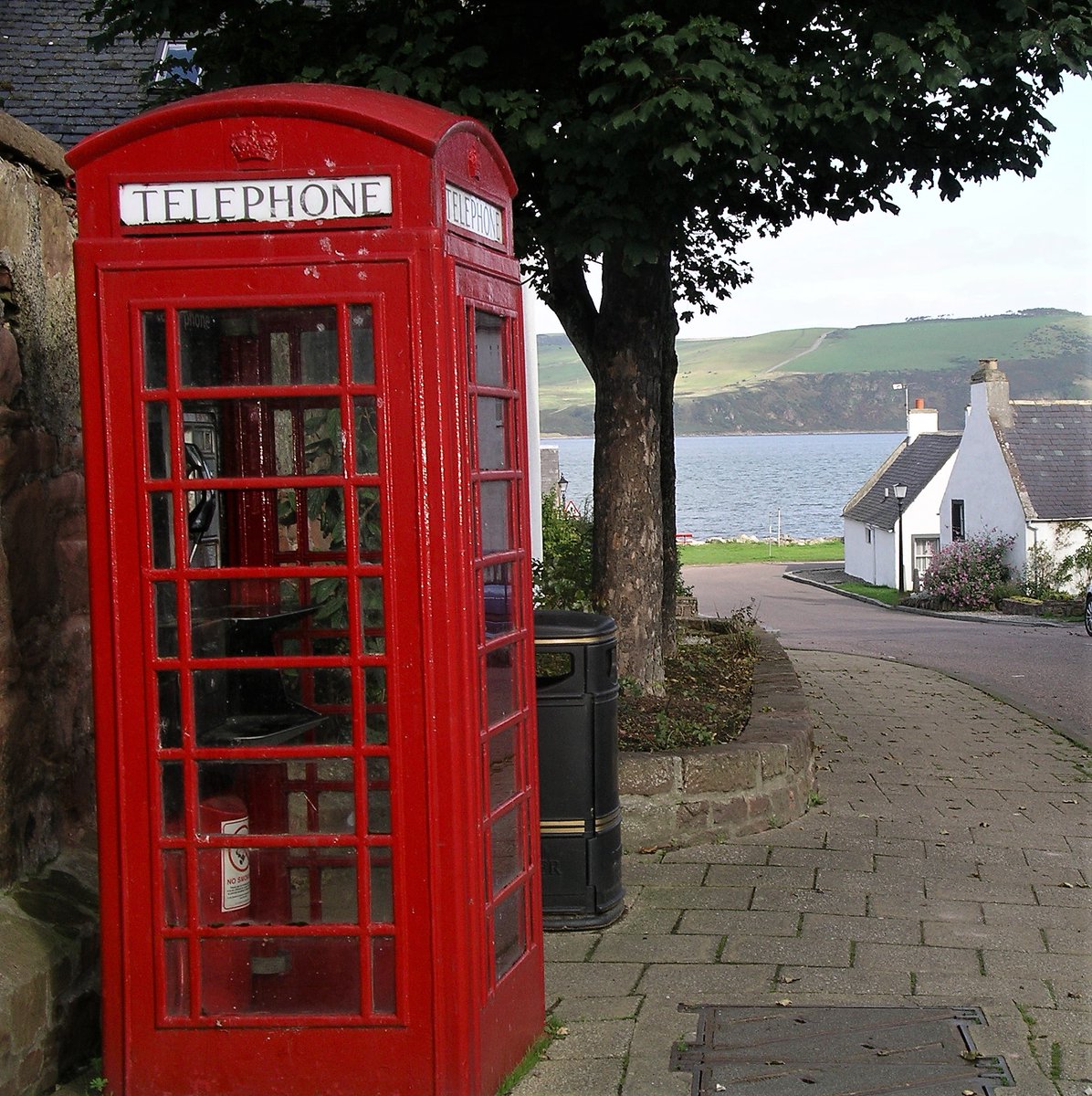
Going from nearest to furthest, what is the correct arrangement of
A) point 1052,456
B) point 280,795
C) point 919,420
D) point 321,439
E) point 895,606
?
point 321,439 < point 280,795 < point 895,606 < point 1052,456 < point 919,420

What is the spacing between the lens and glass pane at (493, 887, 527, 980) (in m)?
4.16

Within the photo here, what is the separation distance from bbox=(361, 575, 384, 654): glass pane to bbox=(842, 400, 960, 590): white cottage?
44990 millimetres

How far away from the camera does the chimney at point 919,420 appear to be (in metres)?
56.3

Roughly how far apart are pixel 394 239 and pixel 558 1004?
9.00ft

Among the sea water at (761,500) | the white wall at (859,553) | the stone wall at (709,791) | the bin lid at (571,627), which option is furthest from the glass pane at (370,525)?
the sea water at (761,500)

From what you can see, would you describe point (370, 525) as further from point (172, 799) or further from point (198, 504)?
point (172, 799)

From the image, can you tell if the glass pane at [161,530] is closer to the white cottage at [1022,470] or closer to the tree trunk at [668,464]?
the tree trunk at [668,464]

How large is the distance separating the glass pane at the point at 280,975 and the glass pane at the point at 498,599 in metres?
0.97

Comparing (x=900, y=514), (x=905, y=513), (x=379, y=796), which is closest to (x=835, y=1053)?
(x=379, y=796)

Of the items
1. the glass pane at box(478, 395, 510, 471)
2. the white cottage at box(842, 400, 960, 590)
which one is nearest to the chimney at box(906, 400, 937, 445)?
the white cottage at box(842, 400, 960, 590)

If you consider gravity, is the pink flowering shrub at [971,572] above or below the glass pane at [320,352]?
below

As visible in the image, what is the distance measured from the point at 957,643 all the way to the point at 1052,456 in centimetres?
2157

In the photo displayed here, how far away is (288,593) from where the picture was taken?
12.5 feet

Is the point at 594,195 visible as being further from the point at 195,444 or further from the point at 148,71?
the point at 195,444
